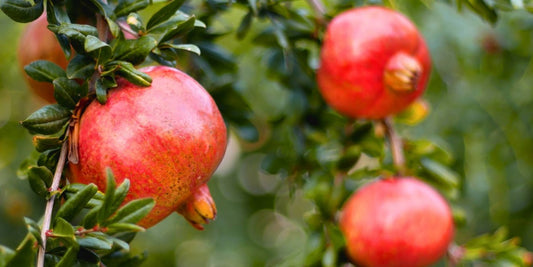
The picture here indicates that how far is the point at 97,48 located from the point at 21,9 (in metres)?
0.11

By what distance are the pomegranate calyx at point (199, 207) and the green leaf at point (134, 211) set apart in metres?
0.20

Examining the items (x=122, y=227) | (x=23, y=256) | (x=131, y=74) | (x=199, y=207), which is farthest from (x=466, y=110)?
(x=23, y=256)

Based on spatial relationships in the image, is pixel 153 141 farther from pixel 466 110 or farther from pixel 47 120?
pixel 466 110

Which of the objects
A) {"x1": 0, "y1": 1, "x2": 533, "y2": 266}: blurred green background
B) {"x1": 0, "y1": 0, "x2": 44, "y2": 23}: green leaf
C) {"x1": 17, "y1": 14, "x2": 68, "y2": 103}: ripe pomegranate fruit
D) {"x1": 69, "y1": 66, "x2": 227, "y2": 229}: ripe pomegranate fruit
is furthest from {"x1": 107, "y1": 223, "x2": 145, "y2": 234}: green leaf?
{"x1": 0, "y1": 1, "x2": 533, "y2": 266}: blurred green background

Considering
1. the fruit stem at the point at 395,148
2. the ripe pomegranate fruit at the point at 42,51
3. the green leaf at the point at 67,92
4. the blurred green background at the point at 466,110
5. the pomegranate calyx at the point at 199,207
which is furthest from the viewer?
the blurred green background at the point at 466,110

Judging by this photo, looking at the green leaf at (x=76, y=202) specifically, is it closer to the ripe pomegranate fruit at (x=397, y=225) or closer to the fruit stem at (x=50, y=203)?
the fruit stem at (x=50, y=203)

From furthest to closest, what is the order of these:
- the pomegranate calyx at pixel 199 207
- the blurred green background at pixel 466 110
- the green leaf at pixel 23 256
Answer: the blurred green background at pixel 466 110 < the pomegranate calyx at pixel 199 207 < the green leaf at pixel 23 256

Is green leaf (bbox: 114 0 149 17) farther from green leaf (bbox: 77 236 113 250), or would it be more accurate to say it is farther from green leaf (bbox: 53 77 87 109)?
green leaf (bbox: 77 236 113 250)

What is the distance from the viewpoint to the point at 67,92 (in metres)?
0.81

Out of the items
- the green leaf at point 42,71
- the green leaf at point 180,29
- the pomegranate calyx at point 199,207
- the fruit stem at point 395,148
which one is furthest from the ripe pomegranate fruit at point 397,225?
the green leaf at point 42,71

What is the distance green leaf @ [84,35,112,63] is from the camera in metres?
0.77

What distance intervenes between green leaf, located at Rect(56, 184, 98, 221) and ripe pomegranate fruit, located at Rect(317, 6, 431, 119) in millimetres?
584

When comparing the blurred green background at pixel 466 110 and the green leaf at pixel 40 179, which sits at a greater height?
the green leaf at pixel 40 179

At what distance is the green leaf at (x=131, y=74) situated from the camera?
31.9 inches
